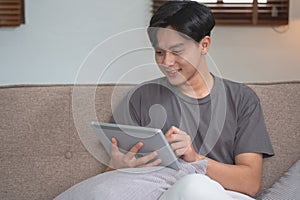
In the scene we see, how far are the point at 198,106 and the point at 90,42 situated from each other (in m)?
1.13

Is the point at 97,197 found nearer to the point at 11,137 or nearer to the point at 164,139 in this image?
the point at 164,139

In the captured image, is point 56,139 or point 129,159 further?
point 56,139

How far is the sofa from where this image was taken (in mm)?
1638

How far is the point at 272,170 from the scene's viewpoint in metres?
1.70

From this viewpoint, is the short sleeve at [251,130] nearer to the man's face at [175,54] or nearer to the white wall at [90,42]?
the man's face at [175,54]

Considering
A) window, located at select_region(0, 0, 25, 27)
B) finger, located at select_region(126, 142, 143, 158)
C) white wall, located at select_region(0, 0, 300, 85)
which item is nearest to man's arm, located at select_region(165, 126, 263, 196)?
finger, located at select_region(126, 142, 143, 158)

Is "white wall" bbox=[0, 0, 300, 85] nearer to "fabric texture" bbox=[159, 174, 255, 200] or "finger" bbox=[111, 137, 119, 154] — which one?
"finger" bbox=[111, 137, 119, 154]

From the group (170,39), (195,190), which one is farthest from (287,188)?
(170,39)

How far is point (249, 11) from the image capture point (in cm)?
263

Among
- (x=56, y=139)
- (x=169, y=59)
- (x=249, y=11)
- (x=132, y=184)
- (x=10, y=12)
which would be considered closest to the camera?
(x=132, y=184)

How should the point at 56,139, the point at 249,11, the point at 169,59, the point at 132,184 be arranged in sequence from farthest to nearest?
the point at 249,11 < the point at 56,139 < the point at 169,59 < the point at 132,184

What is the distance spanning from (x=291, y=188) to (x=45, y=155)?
0.72 metres

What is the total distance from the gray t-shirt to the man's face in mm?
82

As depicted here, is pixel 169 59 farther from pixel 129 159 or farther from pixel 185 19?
pixel 129 159
